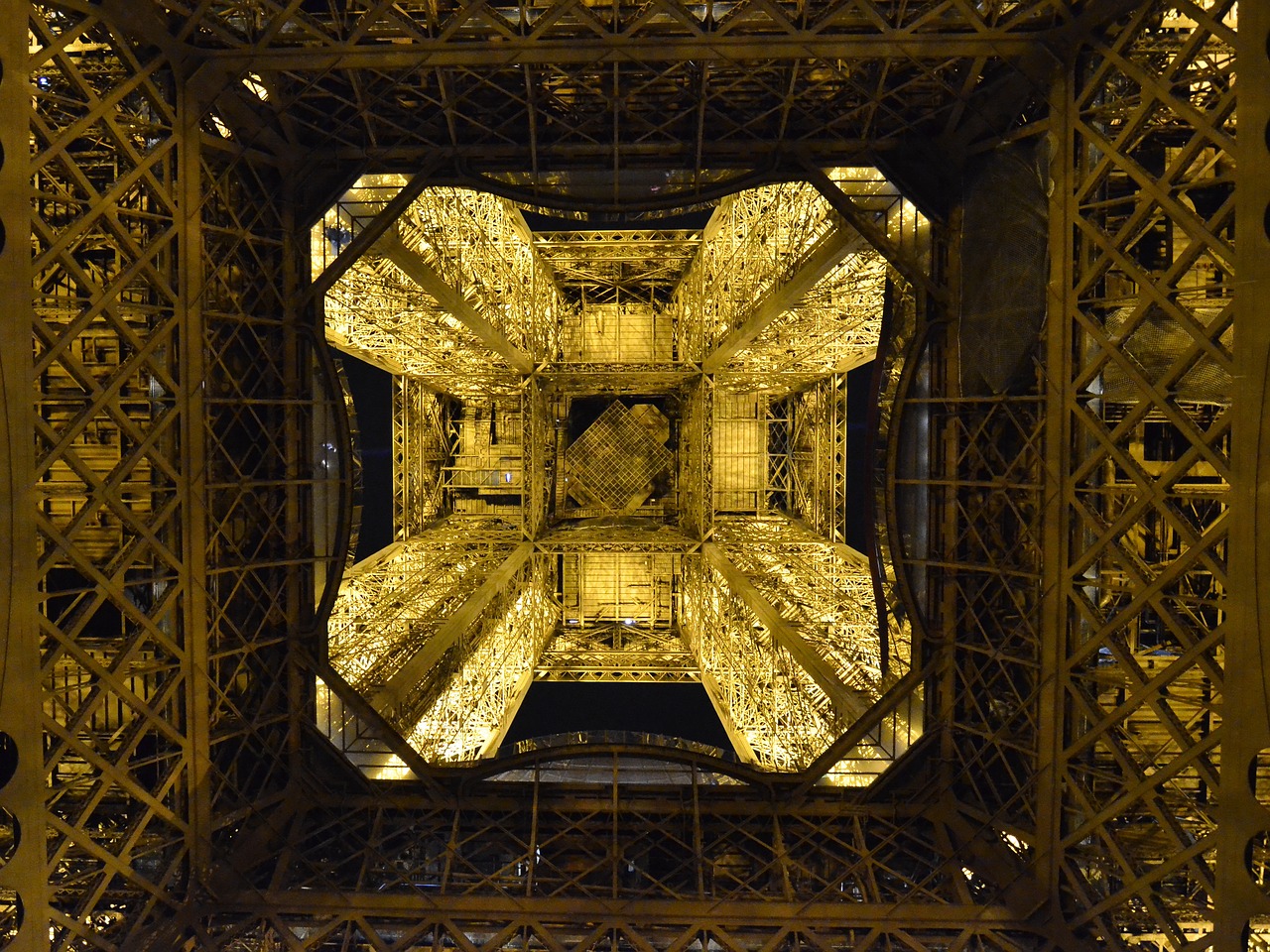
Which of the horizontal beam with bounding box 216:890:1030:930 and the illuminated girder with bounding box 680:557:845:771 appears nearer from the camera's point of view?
the horizontal beam with bounding box 216:890:1030:930

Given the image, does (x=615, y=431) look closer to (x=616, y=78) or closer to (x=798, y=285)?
(x=798, y=285)

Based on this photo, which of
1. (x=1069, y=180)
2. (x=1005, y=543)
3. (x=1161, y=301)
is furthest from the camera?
(x=1005, y=543)

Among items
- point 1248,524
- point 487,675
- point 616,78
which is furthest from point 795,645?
point 616,78

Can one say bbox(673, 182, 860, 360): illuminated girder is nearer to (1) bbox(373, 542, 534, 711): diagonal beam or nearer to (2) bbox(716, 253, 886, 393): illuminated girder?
(2) bbox(716, 253, 886, 393): illuminated girder

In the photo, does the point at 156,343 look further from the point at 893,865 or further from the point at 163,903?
the point at 893,865

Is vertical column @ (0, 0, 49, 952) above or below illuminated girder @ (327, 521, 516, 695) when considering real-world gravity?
above

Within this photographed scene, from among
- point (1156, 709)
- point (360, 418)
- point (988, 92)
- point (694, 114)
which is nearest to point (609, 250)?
point (360, 418)

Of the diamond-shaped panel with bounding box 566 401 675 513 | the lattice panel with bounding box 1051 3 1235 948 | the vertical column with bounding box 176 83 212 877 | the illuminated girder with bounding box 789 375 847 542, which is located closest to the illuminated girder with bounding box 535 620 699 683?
the diamond-shaped panel with bounding box 566 401 675 513
